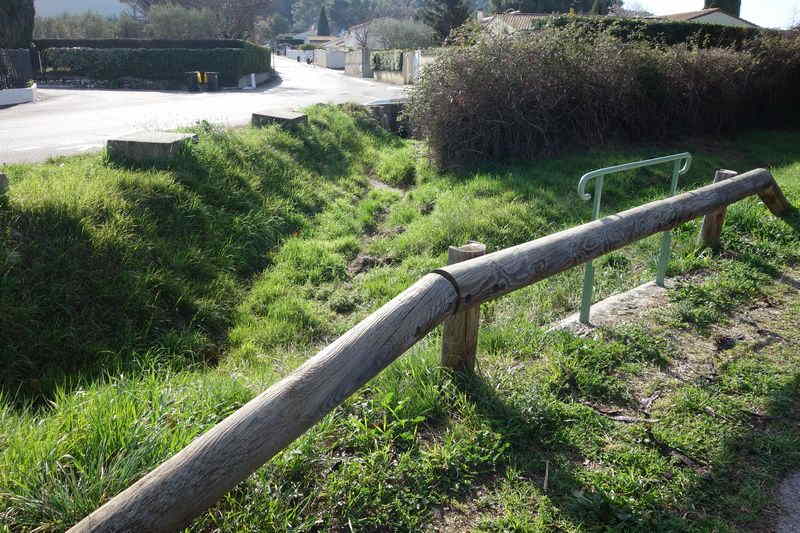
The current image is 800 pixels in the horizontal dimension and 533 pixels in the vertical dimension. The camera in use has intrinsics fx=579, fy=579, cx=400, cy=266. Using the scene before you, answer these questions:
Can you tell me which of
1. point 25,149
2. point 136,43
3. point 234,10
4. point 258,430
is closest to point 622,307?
point 258,430

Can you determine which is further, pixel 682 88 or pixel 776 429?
pixel 682 88

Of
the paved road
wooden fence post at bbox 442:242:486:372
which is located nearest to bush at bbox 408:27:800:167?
the paved road

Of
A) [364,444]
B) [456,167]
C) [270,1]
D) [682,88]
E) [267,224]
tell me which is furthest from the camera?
[270,1]

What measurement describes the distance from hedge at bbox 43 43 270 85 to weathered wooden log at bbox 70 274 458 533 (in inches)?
1227

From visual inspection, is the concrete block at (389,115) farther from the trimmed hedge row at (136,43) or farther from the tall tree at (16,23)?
the trimmed hedge row at (136,43)

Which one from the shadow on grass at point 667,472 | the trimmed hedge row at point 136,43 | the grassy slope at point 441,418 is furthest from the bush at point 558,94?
the trimmed hedge row at point 136,43

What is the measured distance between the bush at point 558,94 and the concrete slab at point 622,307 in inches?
227

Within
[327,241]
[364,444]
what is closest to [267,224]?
[327,241]

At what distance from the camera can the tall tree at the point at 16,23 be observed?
25153 millimetres

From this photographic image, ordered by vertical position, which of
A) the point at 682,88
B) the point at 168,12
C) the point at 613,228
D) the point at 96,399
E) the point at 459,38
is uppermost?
the point at 168,12

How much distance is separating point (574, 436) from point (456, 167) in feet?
25.2

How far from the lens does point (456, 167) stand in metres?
10.1

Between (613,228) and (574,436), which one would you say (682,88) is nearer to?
(613,228)

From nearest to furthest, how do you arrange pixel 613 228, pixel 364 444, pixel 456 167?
1. pixel 364 444
2. pixel 613 228
3. pixel 456 167
